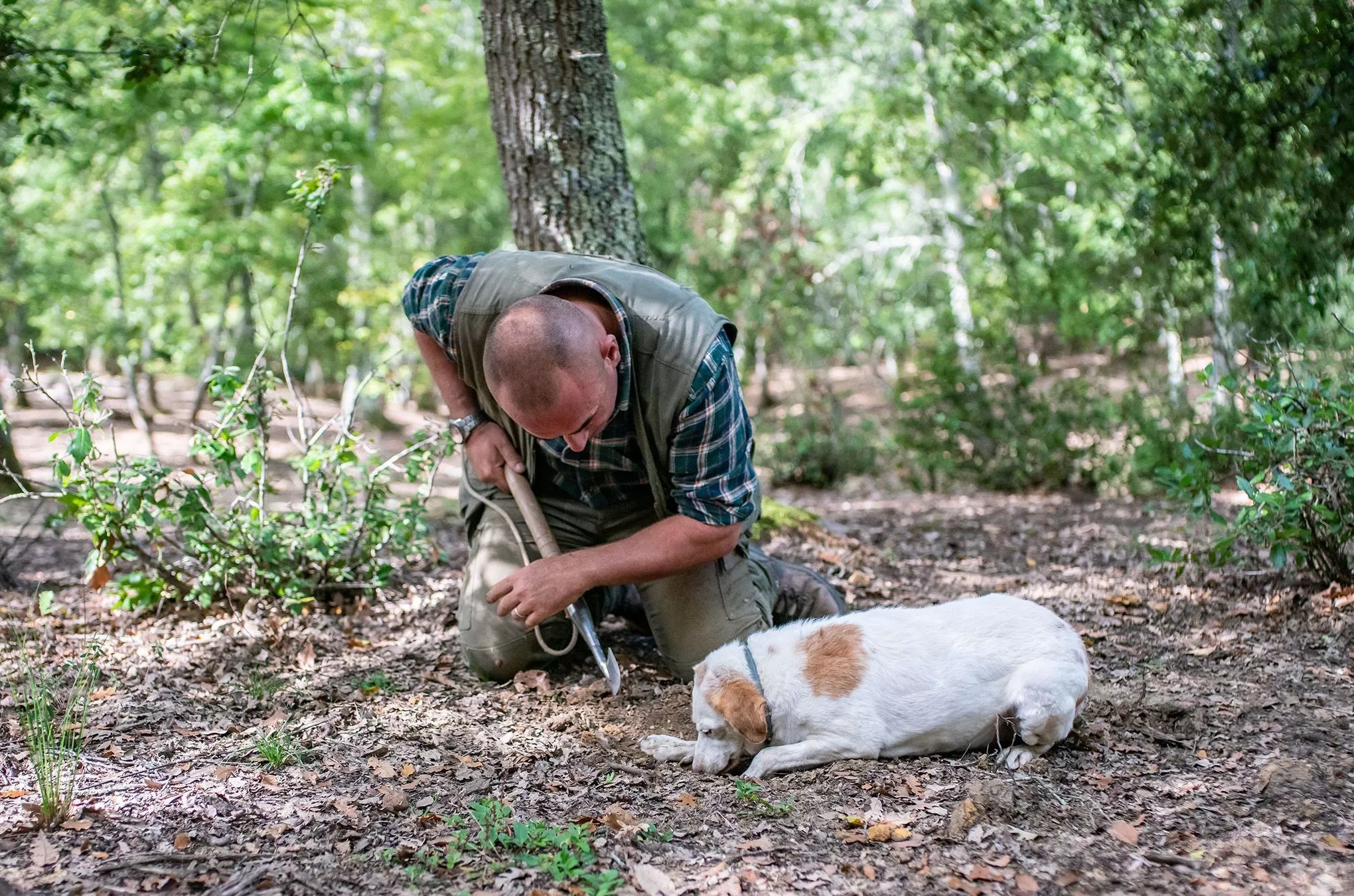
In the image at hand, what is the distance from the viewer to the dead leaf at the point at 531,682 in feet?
13.0

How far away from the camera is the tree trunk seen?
4.66 metres

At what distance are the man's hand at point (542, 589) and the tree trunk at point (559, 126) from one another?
1.91m

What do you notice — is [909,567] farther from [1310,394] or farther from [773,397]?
[773,397]

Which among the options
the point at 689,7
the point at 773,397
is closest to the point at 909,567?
the point at 773,397

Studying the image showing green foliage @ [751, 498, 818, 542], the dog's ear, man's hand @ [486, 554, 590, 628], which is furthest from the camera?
green foliage @ [751, 498, 818, 542]

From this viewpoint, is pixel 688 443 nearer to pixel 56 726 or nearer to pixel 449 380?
pixel 449 380

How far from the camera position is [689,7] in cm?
2209

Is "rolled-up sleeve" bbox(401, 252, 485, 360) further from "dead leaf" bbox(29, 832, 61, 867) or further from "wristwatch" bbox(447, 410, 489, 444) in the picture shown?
"dead leaf" bbox(29, 832, 61, 867)

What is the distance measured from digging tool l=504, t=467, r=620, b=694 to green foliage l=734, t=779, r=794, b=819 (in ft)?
3.02

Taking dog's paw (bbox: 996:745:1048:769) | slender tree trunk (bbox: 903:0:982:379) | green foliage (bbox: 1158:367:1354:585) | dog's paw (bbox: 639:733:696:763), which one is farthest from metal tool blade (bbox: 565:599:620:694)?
→ slender tree trunk (bbox: 903:0:982:379)

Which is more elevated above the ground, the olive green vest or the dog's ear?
the olive green vest

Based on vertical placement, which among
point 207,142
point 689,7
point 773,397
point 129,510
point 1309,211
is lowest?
point 773,397

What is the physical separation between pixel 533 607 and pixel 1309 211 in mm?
4558

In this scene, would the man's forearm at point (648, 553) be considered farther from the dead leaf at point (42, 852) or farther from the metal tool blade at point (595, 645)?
the dead leaf at point (42, 852)
